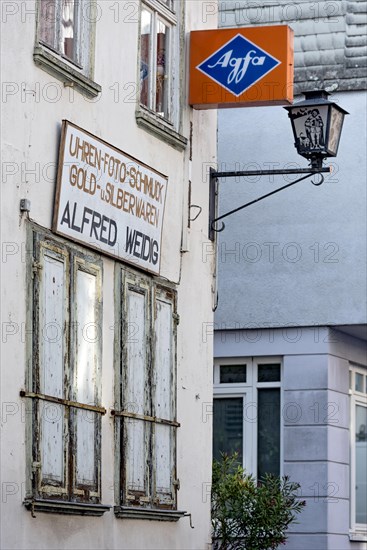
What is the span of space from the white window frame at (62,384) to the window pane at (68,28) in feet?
5.02

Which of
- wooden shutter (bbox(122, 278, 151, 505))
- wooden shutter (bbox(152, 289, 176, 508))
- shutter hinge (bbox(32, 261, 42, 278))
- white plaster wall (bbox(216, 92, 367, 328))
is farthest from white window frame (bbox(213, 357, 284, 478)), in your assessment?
shutter hinge (bbox(32, 261, 42, 278))

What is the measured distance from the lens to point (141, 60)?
13453 mm

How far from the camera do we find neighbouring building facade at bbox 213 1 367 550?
18359 millimetres

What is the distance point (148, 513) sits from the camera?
12.7 metres

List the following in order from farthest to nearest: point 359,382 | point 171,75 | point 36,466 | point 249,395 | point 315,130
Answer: point 359,382, point 249,395, point 315,130, point 171,75, point 36,466

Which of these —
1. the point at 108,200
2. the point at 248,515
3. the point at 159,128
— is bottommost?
the point at 248,515

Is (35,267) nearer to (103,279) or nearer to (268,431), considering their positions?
(103,279)

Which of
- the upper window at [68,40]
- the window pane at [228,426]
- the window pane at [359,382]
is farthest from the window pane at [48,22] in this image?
the window pane at [359,382]

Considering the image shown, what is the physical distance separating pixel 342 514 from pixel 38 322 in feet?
27.9

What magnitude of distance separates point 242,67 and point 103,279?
9.16ft

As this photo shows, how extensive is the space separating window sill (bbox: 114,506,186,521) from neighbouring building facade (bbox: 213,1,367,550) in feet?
17.0

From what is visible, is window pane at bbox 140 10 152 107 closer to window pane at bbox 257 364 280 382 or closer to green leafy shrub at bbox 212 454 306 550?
green leafy shrub at bbox 212 454 306 550

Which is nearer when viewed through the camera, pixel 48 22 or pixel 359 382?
→ pixel 48 22

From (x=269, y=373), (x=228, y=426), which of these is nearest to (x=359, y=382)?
(x=269, y=373)
